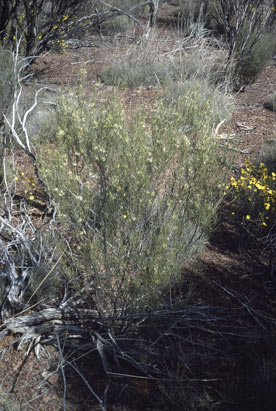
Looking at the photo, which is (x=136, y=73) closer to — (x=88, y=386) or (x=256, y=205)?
(x=256, y=205)

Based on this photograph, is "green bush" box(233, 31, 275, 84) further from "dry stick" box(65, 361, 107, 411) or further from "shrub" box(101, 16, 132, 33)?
"dry stick" box(65, 361, 107, 411)

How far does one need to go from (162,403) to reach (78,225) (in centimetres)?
123

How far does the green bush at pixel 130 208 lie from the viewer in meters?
2.68

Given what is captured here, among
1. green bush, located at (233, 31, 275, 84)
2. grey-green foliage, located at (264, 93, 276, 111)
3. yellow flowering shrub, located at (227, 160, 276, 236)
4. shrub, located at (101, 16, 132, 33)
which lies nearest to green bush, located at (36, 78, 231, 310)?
yellow flowering shrub, located at (227, 160, 276, 236)

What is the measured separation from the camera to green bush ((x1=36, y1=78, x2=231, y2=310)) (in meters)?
2.68

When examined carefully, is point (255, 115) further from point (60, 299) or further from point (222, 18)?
point (60, 299)

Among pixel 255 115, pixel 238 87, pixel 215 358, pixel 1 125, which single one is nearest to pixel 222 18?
pixel 238 87

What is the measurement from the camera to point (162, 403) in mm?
2312

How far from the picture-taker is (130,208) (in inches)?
111

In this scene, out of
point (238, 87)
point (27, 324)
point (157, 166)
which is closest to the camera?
point (27, 324)

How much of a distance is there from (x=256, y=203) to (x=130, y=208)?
150cm

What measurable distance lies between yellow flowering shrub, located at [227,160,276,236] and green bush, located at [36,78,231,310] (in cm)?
25

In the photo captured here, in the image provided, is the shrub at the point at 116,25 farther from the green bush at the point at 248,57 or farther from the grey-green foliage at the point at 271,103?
the grey-green foliage at the point at 271,103

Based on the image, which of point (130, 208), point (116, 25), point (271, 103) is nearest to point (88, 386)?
point (130, 208)
